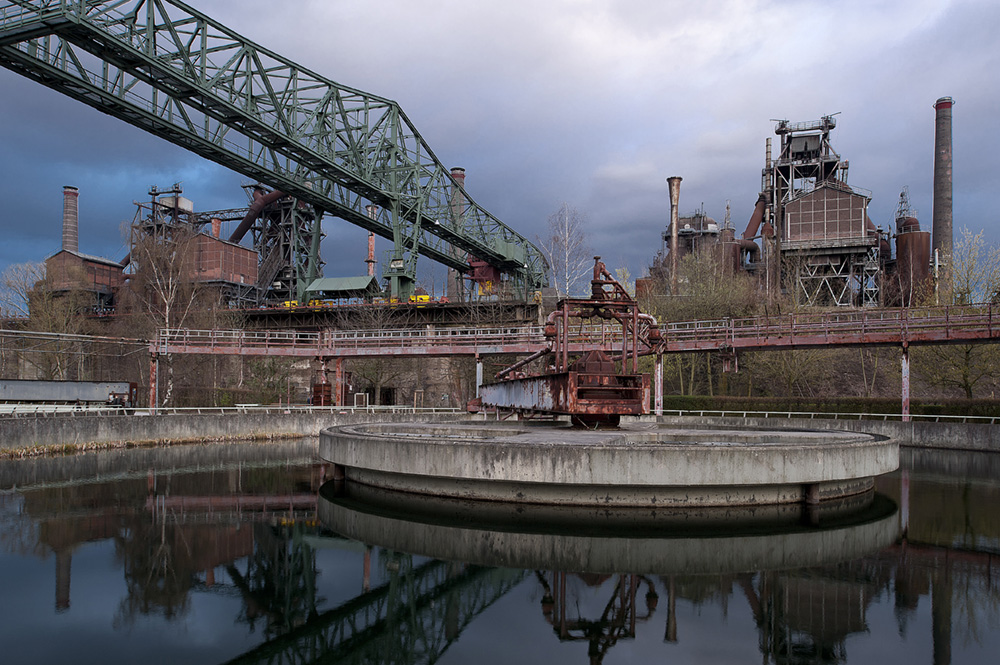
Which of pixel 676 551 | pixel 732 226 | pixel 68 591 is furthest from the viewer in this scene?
pixel 732 226

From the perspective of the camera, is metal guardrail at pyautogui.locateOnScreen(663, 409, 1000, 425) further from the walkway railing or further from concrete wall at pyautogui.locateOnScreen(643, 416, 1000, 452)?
the walkway railing

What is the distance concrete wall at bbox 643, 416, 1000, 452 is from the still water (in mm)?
14756

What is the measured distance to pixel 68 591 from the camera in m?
9.00

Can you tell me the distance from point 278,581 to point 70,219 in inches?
3333

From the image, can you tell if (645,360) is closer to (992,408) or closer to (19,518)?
(992,408)

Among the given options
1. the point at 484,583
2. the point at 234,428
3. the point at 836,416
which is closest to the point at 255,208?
the point at 234,428

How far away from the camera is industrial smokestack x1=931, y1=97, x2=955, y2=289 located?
62.0 m

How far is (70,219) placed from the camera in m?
77.3

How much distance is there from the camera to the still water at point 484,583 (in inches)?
287

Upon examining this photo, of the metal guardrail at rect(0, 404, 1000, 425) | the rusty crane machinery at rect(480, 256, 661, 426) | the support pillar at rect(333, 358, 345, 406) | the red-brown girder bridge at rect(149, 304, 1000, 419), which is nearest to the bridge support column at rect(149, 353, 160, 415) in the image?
the red-brown girder bridge at rect(149, 304, 1000, 419)

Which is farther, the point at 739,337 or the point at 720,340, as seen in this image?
the point at 739,337

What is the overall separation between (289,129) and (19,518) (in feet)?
136

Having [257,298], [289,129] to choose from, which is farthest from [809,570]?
[257,298]

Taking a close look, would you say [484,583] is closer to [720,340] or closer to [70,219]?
[720,340]
